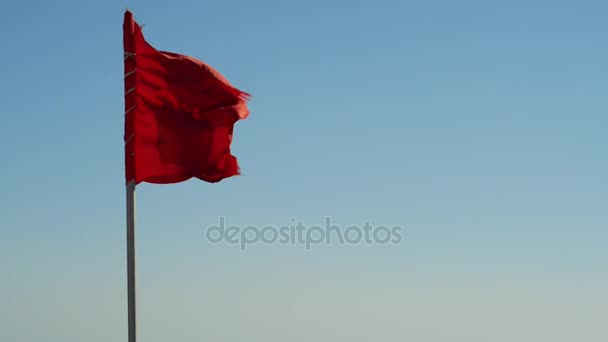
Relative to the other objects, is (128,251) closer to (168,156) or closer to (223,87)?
(168,156)

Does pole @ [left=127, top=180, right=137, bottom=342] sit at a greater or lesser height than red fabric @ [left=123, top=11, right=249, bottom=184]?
lesser

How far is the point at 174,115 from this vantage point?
17953 millimetres

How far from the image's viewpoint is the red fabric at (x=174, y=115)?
1691 centimetres

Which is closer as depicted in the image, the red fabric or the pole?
the pole

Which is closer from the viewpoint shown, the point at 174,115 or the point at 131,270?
the point at 131,270

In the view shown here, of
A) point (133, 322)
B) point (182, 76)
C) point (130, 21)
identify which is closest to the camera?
point (133, 322)

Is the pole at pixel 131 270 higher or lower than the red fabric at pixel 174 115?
lower

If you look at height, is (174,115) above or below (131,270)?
above

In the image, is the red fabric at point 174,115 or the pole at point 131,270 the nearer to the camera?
the pole at point 131,270

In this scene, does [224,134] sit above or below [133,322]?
above

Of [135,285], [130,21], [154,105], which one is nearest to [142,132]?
[154,105]

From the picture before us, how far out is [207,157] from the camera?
18188 mm

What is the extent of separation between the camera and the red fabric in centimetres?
1691

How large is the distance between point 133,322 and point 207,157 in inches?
170
